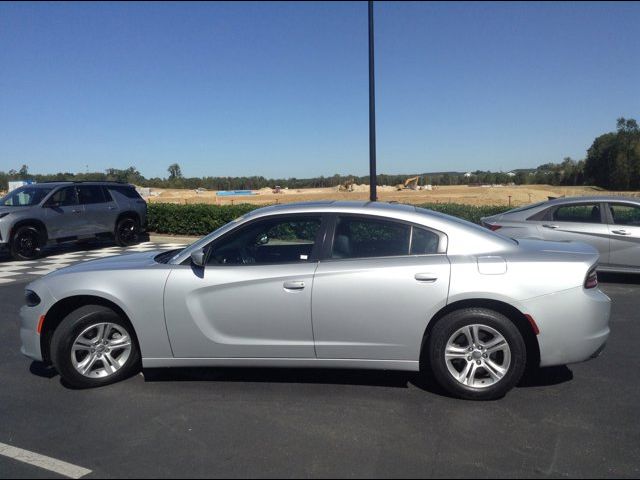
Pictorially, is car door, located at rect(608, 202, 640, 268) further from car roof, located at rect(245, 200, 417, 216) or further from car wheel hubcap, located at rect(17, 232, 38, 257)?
car wheel hubcap, located at rect(17, 232, 38, 257)

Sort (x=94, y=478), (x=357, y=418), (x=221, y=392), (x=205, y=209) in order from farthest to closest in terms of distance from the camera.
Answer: (x=205, y=209) → (x=221, y=392) → (x=357, y=418) → (x=94, y=478)

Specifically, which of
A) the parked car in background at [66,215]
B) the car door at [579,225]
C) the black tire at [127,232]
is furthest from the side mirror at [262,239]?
the black tire at [127,232]

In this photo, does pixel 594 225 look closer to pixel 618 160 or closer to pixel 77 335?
pixel 77 335

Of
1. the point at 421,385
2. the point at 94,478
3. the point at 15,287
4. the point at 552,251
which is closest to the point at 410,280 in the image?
the point at 421,385

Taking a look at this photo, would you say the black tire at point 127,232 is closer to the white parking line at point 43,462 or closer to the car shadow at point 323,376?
the car shadow at point 323,376

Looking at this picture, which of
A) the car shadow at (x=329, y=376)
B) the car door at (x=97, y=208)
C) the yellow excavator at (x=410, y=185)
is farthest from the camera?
the yellow excavator at (x=410, y=185)

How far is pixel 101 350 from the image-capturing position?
170 inches

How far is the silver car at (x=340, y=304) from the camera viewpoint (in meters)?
3.85

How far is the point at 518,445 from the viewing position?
329 centimetres

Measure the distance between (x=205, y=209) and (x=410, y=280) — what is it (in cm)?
1265

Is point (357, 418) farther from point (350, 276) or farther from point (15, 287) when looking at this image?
point (15, 287)

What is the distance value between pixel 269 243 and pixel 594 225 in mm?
5906

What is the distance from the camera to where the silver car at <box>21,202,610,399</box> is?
3.85 metres

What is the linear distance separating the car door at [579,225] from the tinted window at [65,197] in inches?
423
